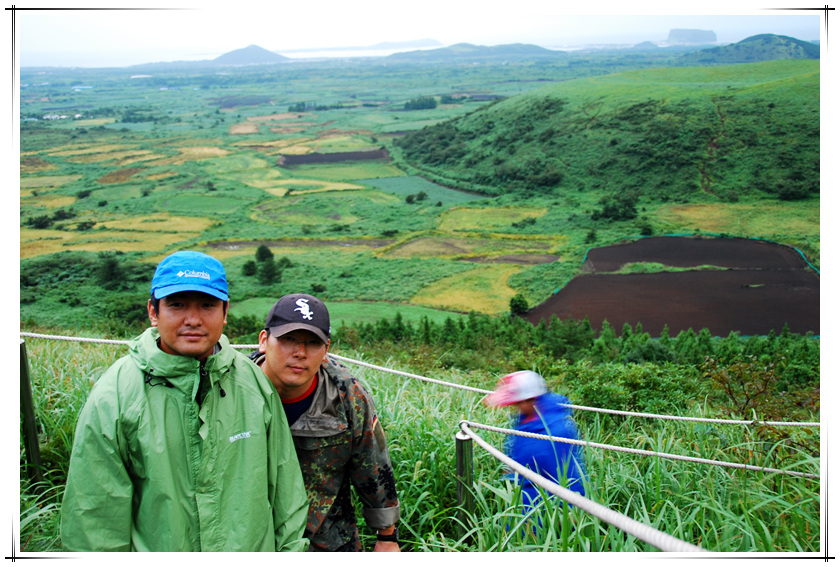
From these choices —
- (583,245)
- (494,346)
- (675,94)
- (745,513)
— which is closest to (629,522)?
(745,513)

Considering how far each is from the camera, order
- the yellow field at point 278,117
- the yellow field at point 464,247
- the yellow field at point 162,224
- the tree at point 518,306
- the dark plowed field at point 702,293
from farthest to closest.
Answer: the yellow field at point 278,117, the yellow field at point 162,224, the yellow field at point 464,247, the tree at point 518,306, the dark plowed field at point 702,293

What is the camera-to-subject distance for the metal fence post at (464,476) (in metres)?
2.18

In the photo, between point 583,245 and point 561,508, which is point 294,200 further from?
point 561,508

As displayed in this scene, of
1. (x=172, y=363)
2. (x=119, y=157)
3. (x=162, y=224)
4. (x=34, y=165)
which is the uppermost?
(x=172, y=363)

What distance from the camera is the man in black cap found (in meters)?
1.78

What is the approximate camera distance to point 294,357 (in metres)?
1.77

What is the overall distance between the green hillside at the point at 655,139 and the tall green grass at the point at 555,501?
116 feet

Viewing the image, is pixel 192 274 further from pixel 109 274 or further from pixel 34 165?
pixel 34 165

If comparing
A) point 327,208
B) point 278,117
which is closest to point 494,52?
point 278,117

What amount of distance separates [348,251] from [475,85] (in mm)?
85104

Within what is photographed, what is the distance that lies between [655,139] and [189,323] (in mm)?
42702

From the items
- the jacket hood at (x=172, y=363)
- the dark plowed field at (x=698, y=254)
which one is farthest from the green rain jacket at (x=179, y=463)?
the dark plowed field at (x=698, y=254)

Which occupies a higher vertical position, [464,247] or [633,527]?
[633,527]

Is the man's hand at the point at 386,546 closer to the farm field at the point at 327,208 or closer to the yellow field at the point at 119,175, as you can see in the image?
the farm field at the point at 327,208
